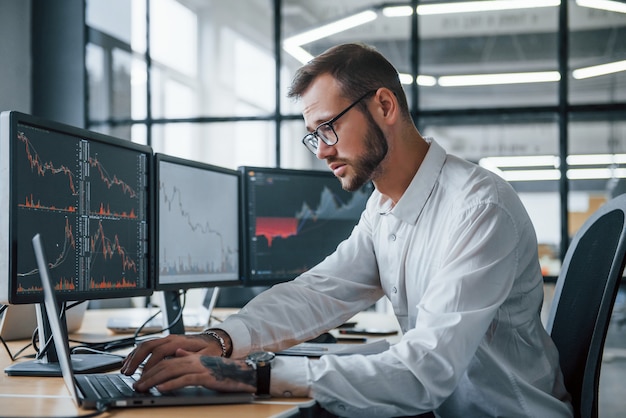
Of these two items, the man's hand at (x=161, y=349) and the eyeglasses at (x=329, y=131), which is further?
the eyeglasses at (x=329, y=131)

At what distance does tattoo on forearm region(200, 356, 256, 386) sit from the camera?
1.16 meters

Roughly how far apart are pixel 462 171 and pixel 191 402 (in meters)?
0.73

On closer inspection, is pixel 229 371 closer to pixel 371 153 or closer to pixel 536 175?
pixel 371 153

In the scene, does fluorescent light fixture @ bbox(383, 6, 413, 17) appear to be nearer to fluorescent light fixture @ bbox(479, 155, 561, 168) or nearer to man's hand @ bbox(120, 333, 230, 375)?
fluorescent light fixture @ bbox(479, 155, 561, 168)

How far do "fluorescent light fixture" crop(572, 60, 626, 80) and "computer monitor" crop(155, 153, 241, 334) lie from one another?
3343 mm

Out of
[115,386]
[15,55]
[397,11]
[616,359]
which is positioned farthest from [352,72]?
[15,55]

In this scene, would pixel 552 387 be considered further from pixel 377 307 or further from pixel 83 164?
pixel 377 307

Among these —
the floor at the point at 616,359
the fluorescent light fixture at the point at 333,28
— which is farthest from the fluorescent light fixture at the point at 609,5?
the floor at the point at 616,359

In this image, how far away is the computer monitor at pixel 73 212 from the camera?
129 centimetres

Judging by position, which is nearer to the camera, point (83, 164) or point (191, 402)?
point (191, 402)

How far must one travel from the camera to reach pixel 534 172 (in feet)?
15.5

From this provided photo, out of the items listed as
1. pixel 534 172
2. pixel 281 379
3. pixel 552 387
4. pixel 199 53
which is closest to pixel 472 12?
pixel 534 172

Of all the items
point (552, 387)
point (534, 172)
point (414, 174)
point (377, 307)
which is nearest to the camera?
point (552, 387)

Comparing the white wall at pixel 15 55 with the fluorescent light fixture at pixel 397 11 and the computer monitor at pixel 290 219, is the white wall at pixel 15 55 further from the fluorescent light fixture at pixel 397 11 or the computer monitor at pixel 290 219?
the computer monitor at pixel 290 219
